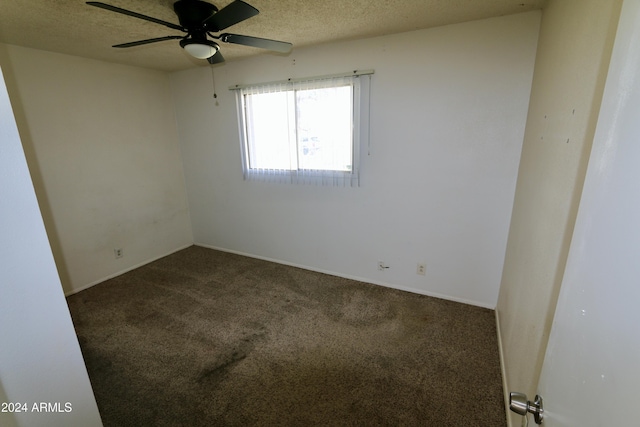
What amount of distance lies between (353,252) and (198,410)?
189 cm

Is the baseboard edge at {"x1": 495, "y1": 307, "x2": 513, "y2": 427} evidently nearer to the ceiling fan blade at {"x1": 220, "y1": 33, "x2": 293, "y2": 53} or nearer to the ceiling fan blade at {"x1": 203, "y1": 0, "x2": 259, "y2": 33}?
the ceiling fan blade at {"x1": 203, "y1": 0, "x2": 259, "y2": 33}

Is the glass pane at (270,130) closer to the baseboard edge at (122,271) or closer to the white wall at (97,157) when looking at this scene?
the white wall at (97,157)

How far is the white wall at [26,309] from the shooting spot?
2.27 ft

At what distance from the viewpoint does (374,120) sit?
255cm

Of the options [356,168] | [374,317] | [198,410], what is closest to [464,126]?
[356,168]

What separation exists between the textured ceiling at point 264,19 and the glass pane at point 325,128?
1.54 feet

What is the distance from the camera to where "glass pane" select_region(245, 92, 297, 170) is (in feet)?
9.67

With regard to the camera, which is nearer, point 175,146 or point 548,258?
point 548,258

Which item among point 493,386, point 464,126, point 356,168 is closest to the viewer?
point 493,386

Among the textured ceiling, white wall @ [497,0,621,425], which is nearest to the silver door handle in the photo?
white wall @ [497,0,621,425]

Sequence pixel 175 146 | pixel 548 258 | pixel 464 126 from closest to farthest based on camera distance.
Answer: pixel 548 258
pixel 464 126
pixel 175 146

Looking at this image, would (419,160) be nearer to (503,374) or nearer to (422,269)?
(422,269)

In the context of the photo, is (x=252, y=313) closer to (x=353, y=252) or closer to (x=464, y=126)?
(x=353, y=252)

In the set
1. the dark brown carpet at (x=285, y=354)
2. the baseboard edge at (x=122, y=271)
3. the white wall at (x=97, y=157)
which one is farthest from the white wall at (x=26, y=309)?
the baseboard edge at (x=122, y=271)
